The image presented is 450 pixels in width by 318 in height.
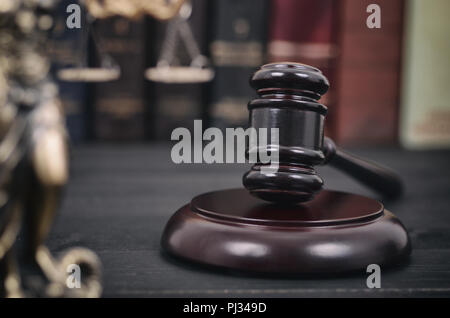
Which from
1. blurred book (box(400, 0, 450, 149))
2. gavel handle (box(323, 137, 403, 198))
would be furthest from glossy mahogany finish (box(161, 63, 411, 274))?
blurred book (box(400, 0, 450, 149))

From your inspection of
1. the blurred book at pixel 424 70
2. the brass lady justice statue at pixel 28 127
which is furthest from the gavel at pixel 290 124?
the blurred book at pixel 424 70

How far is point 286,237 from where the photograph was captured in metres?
0.53

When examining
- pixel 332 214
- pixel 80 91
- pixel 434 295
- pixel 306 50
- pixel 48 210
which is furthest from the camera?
pixel 306 50

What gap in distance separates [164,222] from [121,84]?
1494 mm

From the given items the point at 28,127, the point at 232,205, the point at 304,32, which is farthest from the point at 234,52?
the point at 28,127

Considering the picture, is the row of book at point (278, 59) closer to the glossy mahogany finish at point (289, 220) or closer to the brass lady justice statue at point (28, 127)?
the glossy mahogany finish at point (289, 220)

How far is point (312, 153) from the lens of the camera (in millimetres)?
580

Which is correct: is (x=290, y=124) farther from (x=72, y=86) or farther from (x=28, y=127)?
(x=72, y=86)

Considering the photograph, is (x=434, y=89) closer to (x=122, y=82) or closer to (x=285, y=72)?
(x=122, y=82)

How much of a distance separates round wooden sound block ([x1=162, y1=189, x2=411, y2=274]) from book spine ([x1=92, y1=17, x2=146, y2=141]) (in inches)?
67.0

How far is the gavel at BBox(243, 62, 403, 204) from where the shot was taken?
1.88 ft

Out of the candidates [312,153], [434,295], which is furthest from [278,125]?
[434,295]

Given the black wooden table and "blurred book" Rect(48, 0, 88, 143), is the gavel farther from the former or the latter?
"blurred book" Rect(48, 0, 88, 143)

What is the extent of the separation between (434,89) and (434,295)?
2171mm
